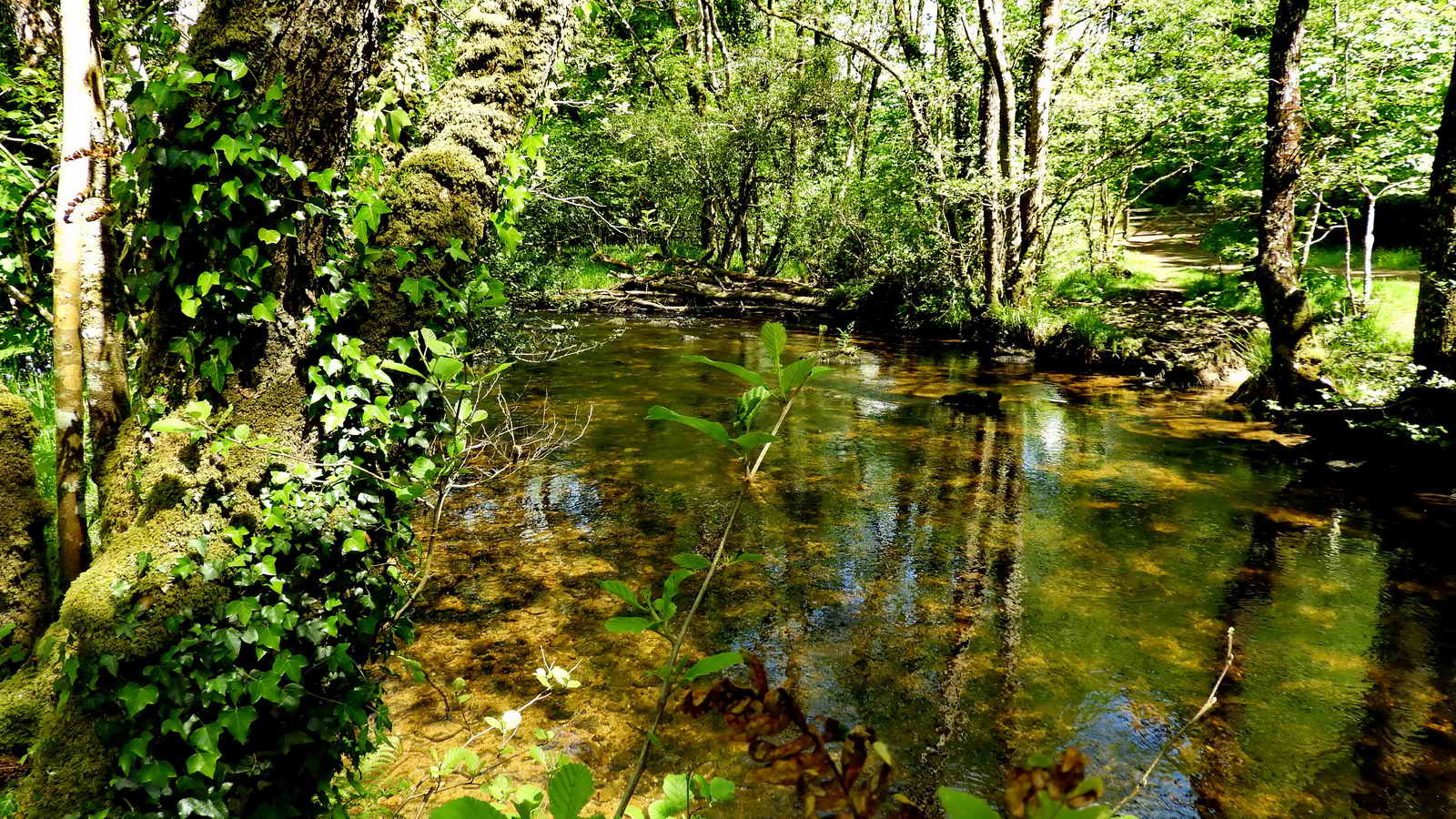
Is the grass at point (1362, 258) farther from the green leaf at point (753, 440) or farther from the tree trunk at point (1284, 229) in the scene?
the green leaf at point (753, 440)

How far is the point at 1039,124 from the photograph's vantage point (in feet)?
48.1

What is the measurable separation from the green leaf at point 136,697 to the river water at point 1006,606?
1.78 m

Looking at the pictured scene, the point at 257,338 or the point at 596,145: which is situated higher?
the point at 596,145

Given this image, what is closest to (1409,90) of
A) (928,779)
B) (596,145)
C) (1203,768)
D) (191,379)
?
(1203,768)

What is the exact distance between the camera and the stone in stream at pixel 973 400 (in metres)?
11.1

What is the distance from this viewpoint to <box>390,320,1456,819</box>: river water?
3928 millimetres

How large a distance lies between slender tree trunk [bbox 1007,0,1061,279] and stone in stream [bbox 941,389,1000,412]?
15.6 ft

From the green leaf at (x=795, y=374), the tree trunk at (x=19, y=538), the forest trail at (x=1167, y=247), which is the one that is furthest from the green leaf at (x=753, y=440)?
the forest trail at (x=1167, y=247)

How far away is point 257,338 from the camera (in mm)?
2625

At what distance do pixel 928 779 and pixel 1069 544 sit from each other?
11.5 ft

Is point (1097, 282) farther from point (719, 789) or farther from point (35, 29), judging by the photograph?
point (719, 789)

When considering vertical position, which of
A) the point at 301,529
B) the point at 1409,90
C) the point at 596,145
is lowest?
the point at 301,529

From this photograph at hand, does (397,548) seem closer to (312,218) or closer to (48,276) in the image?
(312,218)

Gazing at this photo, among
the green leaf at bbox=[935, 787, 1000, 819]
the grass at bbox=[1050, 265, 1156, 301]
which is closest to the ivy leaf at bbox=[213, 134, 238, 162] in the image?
the green leaf at bbox=[935, 787, 1000, 819]
